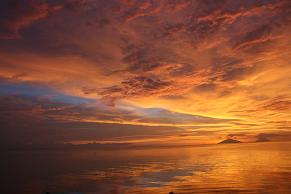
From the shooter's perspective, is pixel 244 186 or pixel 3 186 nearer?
pixel 244 186

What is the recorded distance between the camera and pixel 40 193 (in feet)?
184

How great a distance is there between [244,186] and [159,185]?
1556 cm

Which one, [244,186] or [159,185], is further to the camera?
[159,185]

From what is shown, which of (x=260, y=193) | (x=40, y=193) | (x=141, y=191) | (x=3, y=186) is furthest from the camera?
(x=3, y=186)

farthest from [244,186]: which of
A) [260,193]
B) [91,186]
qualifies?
[91,186]

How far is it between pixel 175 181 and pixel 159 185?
19.8 ft

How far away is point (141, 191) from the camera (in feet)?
169

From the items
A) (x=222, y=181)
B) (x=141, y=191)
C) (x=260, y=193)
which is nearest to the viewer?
(x=260, y=193)

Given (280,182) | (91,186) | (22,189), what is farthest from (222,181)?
(22,189)

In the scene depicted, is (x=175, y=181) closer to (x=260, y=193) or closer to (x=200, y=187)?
(x=200, y=187)

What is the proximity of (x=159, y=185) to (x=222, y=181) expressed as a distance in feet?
43.2

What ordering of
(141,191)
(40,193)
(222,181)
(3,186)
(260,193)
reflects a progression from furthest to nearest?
(3,186) → (222,181) → (40,193) → (141,191) → (260,193)

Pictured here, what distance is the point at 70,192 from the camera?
173ft

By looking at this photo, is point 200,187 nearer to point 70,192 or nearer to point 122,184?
point 122,184
